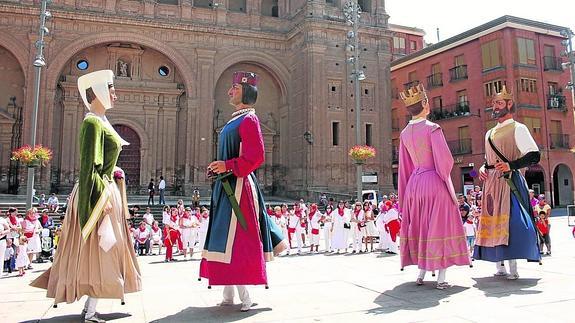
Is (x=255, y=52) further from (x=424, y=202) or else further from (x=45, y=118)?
(x=424, y=202)

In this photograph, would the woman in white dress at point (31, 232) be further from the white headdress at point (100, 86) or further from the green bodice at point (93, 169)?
the green bodice at point (93, 169)

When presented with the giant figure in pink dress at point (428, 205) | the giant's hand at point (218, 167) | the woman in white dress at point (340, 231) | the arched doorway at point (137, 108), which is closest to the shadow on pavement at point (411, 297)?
the giant figure in pink dress at point (428, 205)

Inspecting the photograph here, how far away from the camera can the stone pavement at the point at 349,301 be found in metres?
4.34

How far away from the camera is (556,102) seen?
103 ft

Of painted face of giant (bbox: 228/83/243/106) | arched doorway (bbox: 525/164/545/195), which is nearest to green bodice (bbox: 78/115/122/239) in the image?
painted face of giant (bbox: 228/83/243/106)

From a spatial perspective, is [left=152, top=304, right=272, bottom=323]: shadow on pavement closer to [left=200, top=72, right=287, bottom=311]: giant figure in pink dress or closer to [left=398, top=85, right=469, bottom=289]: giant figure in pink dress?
[left=200, top=72, right=287, bottom=311]: giant figure in pink dress

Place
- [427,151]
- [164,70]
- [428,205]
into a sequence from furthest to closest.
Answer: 1. [164,70]
2. [427,151]
3. [428,205]

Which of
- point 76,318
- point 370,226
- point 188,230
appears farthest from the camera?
point 370,226

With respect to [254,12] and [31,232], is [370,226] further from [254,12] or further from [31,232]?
[254,12]

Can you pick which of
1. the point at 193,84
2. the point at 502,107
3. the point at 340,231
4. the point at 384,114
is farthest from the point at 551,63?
the point at 502,107

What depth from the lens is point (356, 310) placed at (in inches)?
180

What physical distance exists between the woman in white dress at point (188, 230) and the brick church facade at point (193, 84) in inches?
533

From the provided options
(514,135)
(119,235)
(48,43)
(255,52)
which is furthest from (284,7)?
(119,235)

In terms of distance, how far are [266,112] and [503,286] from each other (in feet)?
81.1
